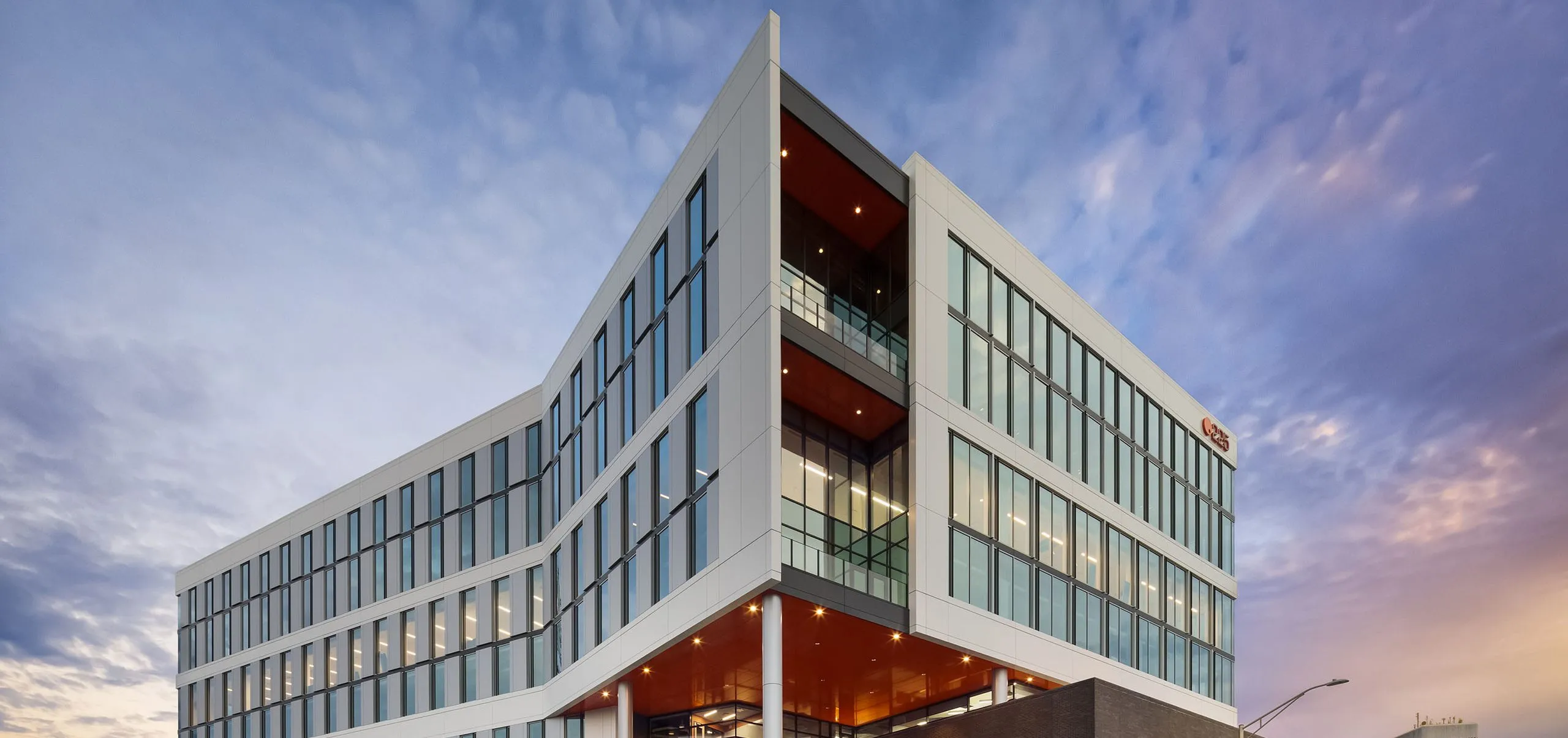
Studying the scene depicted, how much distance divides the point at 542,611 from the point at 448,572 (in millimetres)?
6521

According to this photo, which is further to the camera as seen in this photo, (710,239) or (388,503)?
(388,503)

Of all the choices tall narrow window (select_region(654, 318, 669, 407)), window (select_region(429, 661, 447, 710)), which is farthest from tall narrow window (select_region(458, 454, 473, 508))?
tall narrow window (select_region(654, 318, 669, 407))

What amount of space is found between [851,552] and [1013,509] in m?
6.19

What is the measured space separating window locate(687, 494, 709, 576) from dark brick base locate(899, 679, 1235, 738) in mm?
6838

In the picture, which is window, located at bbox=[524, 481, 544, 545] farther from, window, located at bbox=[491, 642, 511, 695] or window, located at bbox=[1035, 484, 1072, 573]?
window, located at bbox=[1035, 484, 1072, 573]

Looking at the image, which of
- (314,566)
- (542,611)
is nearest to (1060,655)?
(542,611)

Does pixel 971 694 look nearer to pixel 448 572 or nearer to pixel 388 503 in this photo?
pixel 448 572

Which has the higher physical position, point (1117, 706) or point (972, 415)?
point (972, 415)

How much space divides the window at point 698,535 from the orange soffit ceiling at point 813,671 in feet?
4.85

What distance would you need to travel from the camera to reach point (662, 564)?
→ 2991cm

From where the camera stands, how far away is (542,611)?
135 feet

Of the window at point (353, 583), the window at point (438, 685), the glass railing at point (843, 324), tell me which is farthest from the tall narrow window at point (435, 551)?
the glass railing at point (843, 324)

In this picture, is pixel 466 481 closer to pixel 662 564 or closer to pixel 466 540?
pixel 466 540

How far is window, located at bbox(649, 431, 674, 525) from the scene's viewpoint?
30.0 metres
